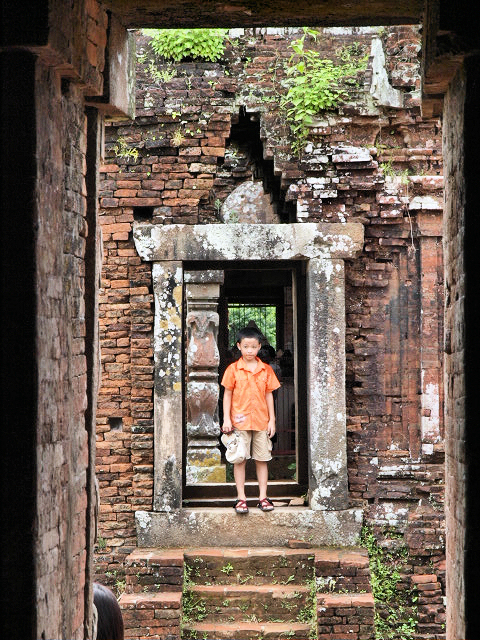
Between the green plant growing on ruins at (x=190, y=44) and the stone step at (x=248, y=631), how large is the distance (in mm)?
4631

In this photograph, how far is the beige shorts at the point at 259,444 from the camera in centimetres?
800

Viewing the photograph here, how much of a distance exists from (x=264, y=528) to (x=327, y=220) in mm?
2622

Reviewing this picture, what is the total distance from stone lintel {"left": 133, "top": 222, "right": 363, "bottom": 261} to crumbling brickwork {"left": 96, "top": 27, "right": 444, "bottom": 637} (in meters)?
0.13

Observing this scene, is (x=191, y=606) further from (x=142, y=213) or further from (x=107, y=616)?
(x=142, y=213)

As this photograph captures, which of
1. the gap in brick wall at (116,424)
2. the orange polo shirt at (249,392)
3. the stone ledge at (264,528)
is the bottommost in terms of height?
the stone ledge at (264,528)

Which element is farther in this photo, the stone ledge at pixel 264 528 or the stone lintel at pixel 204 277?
the stone lintel at pixel 204 277

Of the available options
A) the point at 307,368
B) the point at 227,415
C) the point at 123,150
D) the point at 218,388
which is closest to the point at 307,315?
the point at 307,368

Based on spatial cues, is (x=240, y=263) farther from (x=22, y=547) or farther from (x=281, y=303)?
(x=281, y=303)

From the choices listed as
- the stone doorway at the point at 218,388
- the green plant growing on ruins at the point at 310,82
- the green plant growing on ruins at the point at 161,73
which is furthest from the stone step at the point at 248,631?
the green plant growing on ruins at the point at 161,73

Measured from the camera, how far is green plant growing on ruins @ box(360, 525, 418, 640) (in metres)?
7.52

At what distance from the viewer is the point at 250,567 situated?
24.6 feet

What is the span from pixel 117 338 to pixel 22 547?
477 centimetres

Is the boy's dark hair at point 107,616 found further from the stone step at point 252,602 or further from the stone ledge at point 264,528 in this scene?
the stone ledge at point 264,528

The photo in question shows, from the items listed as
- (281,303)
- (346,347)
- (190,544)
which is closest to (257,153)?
(346,347)
